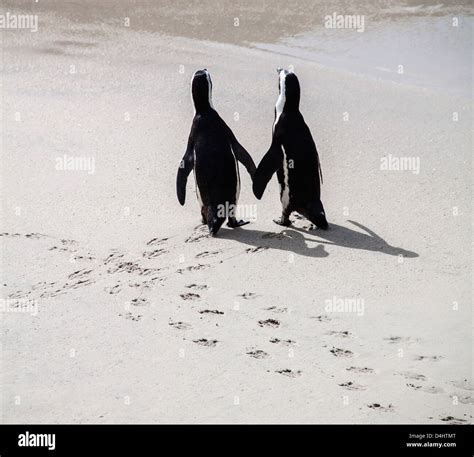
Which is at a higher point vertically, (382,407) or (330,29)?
(330,29)

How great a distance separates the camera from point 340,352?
15.5 ft

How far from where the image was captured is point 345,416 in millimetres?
4109

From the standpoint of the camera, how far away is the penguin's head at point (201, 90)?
6.44m

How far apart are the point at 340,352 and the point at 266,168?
1.93 meters

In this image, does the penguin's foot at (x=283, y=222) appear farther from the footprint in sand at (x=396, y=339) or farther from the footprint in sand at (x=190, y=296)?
the footprint in sand at (x=396, y=339)

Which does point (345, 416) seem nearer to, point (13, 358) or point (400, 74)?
point (13, 358)

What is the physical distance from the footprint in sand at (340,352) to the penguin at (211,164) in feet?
5.93

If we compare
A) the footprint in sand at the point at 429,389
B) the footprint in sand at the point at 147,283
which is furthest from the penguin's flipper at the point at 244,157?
the footprint in sand at the point at 429,389

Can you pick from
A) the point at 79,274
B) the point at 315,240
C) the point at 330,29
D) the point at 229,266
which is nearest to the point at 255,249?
the point at 229,266

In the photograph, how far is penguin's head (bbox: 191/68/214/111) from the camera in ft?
21.1

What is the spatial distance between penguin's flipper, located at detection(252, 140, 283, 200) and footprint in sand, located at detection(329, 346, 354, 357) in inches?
70.4

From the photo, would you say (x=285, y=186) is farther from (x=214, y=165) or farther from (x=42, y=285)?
(x=42, y=285)

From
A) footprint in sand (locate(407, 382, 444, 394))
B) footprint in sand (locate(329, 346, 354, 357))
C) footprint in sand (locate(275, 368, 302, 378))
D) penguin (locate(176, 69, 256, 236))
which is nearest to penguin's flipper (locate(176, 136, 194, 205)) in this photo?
penguin (locate(176, 69, 256, 236))
